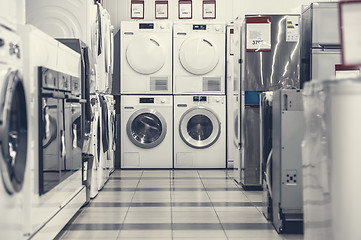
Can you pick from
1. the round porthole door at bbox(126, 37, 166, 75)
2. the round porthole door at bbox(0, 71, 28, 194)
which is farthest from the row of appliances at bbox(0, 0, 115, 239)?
the round porthole door at bbox(126, 37, 166, 75)

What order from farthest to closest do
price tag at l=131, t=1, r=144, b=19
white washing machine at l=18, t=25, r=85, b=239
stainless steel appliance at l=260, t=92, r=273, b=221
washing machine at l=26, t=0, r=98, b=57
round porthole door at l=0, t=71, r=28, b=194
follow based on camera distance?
price tag at l=131, t=1, r=144, b=19
washing machine at l=26, t=0, r=98, b=57
stainless steel appliance at l=260, t=92, r=273, b=221
white washing machine at l=18, t=25, r=85, b=239
round porthole door at l=0, t=71, r=28, b=194

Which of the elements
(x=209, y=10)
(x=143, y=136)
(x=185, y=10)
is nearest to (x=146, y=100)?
(x=143, y=136)

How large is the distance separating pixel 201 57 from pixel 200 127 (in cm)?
94

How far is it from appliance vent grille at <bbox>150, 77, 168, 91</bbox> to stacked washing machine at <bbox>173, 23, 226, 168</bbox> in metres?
0.12

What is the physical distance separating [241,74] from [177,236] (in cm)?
234

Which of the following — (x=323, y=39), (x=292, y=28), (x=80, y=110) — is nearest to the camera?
(x=80, y=110)

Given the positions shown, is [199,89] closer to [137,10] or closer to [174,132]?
[174,132]

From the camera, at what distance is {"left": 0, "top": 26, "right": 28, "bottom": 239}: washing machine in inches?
82.0

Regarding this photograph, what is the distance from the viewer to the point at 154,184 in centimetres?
546

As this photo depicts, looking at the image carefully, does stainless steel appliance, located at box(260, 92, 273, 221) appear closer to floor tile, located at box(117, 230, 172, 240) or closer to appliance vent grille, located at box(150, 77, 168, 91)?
floor tile, located at box(117, 230, 172, 240)

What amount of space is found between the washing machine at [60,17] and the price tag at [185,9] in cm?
318

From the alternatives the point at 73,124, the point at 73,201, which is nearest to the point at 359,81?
the point at 73,124

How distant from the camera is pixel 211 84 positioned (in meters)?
6.77

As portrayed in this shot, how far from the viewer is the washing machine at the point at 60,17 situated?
4266 millimetres
